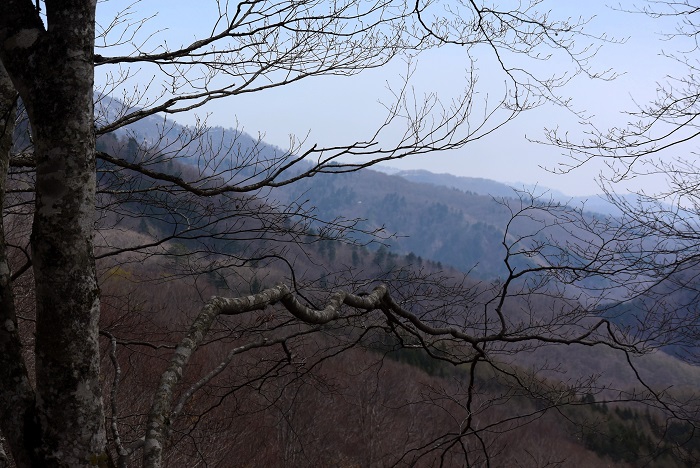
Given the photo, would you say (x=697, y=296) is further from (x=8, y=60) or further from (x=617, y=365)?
(x=617, y=365)

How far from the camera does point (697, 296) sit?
6.29 m

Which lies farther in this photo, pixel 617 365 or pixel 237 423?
pixel 617 365

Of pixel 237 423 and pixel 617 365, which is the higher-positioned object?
pixel 237 423

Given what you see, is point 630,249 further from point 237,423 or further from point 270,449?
point 270,449

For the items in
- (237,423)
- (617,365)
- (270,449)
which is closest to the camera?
(237,423)

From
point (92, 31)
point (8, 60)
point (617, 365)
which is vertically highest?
point (92, 31)

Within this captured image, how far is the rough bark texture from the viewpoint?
1771mm

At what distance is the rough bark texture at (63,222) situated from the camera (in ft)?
5.81

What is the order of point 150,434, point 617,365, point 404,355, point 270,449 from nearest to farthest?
point 150,434 < point 270,449 < point 404,355 < point 617,365

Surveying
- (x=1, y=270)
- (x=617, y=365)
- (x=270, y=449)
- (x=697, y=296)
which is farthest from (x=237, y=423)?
(x=617, y=365)

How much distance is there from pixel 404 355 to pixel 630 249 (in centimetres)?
3918

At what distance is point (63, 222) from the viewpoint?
5.91 ft

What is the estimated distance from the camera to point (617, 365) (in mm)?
103062

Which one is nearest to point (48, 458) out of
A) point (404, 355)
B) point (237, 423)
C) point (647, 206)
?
point (647, 206)
